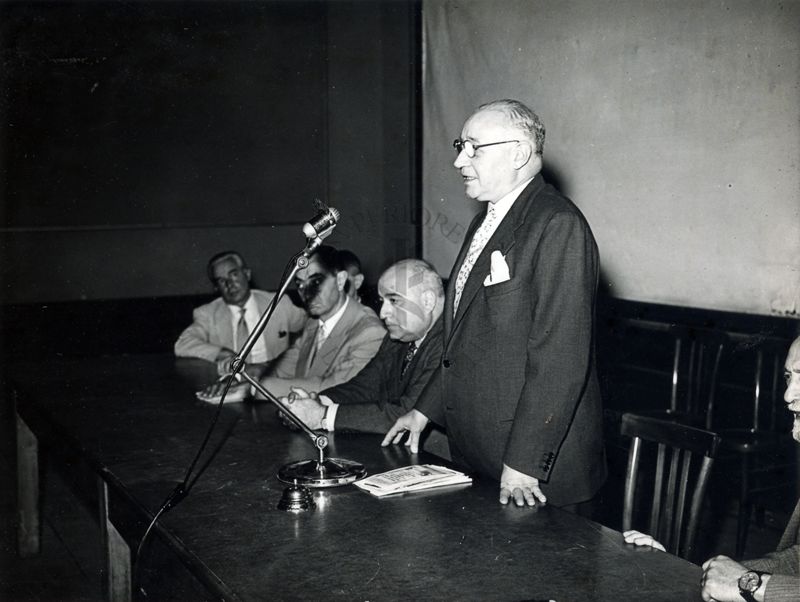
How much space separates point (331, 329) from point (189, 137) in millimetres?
3198

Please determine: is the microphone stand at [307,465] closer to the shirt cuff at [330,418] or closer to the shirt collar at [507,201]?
the shirt cuff at [330,418]

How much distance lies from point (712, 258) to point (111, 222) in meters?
4.00

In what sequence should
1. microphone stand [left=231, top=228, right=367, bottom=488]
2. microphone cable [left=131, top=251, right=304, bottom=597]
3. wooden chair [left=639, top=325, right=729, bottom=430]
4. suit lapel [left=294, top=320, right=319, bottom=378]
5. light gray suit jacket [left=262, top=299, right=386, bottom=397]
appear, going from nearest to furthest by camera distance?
1. microphone cable [left=131, top=251, right=304, bottom=597]
2. microphone stand [left=231, top=228, right=367, bottom=488]
3. light gray suit jacket [left=262, top=299, right=386, bottom=397]
4. suit lapel [left=294, top=320, right=319, bottom=378]
5. wooden chair [left=639, top=325, right=729, bottom=430]

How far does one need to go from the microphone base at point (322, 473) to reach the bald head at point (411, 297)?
63 cm

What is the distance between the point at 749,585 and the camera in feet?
4.96

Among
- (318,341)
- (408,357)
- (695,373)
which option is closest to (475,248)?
(408,357)

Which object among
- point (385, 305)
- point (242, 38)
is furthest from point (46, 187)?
point (385, 305)

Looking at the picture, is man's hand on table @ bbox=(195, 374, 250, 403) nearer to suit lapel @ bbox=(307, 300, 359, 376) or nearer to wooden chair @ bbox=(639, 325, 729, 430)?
suit lapel @ bbox=(307, 300, 359, 376)

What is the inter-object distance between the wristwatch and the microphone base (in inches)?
40.0

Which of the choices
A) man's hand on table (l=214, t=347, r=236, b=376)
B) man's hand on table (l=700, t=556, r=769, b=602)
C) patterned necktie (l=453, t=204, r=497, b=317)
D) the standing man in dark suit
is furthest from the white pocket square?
man's hand on table (l=214, t=347, r=236, b=376)

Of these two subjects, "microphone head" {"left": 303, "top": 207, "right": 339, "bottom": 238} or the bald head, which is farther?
the bald head

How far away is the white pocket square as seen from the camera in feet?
7.58

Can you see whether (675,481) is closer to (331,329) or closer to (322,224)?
(322,224)

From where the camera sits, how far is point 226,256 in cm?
501
